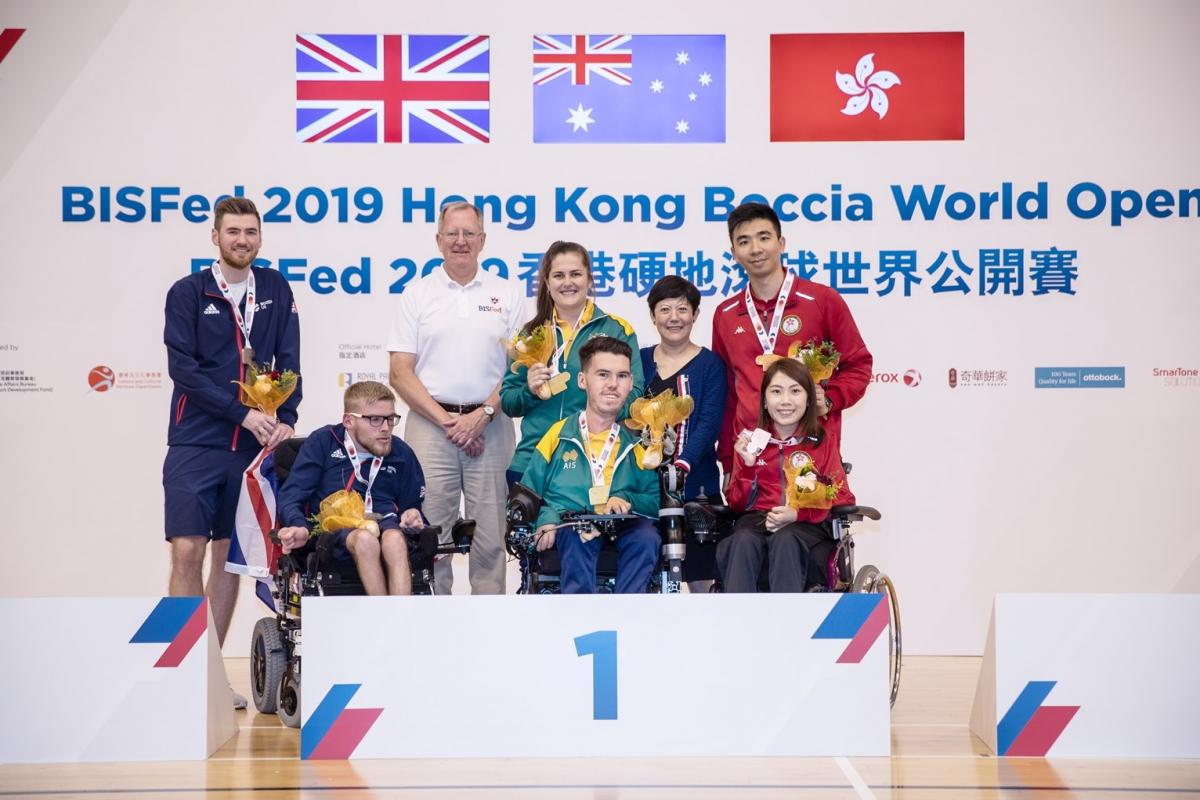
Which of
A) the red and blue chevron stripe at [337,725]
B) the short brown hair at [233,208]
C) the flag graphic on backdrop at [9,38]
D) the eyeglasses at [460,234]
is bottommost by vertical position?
the red and blue chevron stripe at [337,725]

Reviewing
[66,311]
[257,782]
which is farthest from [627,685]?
[66,311]

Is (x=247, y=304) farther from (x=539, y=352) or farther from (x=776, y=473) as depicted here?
(x=776, y=473)

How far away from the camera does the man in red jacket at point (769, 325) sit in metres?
5.00

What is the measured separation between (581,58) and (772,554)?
3.08 meters

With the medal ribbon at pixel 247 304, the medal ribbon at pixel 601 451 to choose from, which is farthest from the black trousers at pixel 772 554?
the medal ribbon at pixel 247 304

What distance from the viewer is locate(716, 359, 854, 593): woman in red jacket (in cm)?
455

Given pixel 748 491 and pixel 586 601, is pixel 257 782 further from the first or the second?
pixel 748 491

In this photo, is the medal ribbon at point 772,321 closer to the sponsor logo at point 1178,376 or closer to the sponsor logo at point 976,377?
the sponsor logo at point 976,377

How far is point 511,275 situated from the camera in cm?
664

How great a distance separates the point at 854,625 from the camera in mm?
3879

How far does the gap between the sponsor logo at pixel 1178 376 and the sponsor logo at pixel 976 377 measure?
75cm

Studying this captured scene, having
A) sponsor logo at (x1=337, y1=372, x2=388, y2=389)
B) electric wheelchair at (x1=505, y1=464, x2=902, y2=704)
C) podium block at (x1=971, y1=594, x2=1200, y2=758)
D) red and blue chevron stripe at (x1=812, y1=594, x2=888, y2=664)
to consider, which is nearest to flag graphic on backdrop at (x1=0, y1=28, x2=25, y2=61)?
sponsor logo at (x1=337, y1=372, x2=388, y2=389)

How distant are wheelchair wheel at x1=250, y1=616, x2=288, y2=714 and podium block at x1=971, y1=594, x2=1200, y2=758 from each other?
2.48 m

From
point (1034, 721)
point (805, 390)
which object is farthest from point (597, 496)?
point (1034, 721)
